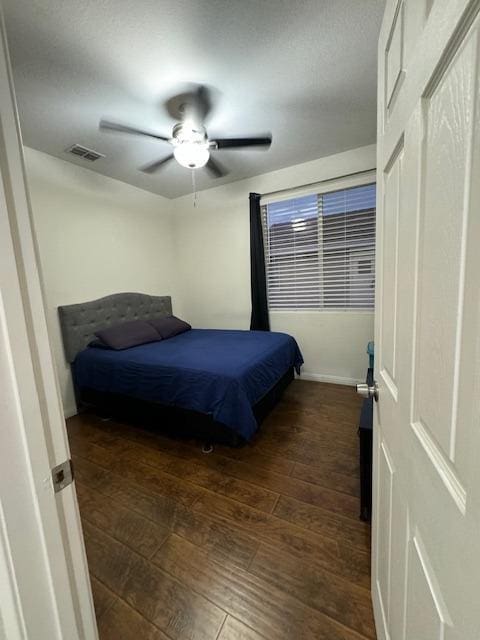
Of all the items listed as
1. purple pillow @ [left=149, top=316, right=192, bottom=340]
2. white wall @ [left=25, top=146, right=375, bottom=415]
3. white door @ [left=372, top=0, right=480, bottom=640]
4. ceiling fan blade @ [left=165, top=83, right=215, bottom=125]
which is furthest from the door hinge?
purple pillow @ [left=149, top=316, right=192, bottom=340]

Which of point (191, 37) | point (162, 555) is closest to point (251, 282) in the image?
point (191, 37)

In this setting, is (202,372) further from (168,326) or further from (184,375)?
(168,326)

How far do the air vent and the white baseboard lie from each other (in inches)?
140

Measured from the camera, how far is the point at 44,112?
2096 mm

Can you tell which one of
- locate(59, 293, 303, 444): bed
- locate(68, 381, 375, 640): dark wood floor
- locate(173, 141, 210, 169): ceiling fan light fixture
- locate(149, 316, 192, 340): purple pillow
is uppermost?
locate(173, 141, 210, 169): ceiling fan light fixture

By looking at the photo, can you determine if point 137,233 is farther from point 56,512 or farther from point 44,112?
point 56,512

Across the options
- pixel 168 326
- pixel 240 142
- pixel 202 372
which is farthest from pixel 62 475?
pixel 168 326

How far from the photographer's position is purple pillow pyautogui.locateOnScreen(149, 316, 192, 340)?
3467mm

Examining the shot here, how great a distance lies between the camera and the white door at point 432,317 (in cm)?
36

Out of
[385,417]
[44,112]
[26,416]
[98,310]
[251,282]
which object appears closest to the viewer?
[26,416]

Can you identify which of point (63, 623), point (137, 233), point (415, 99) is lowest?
point (63, 623)

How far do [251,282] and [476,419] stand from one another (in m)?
3.38

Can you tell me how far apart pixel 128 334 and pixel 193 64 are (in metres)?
2.47

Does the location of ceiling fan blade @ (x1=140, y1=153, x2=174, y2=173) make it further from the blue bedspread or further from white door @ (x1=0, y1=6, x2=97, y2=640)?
white door @ (x1=0, y1=6, x2=97, y2=640)
